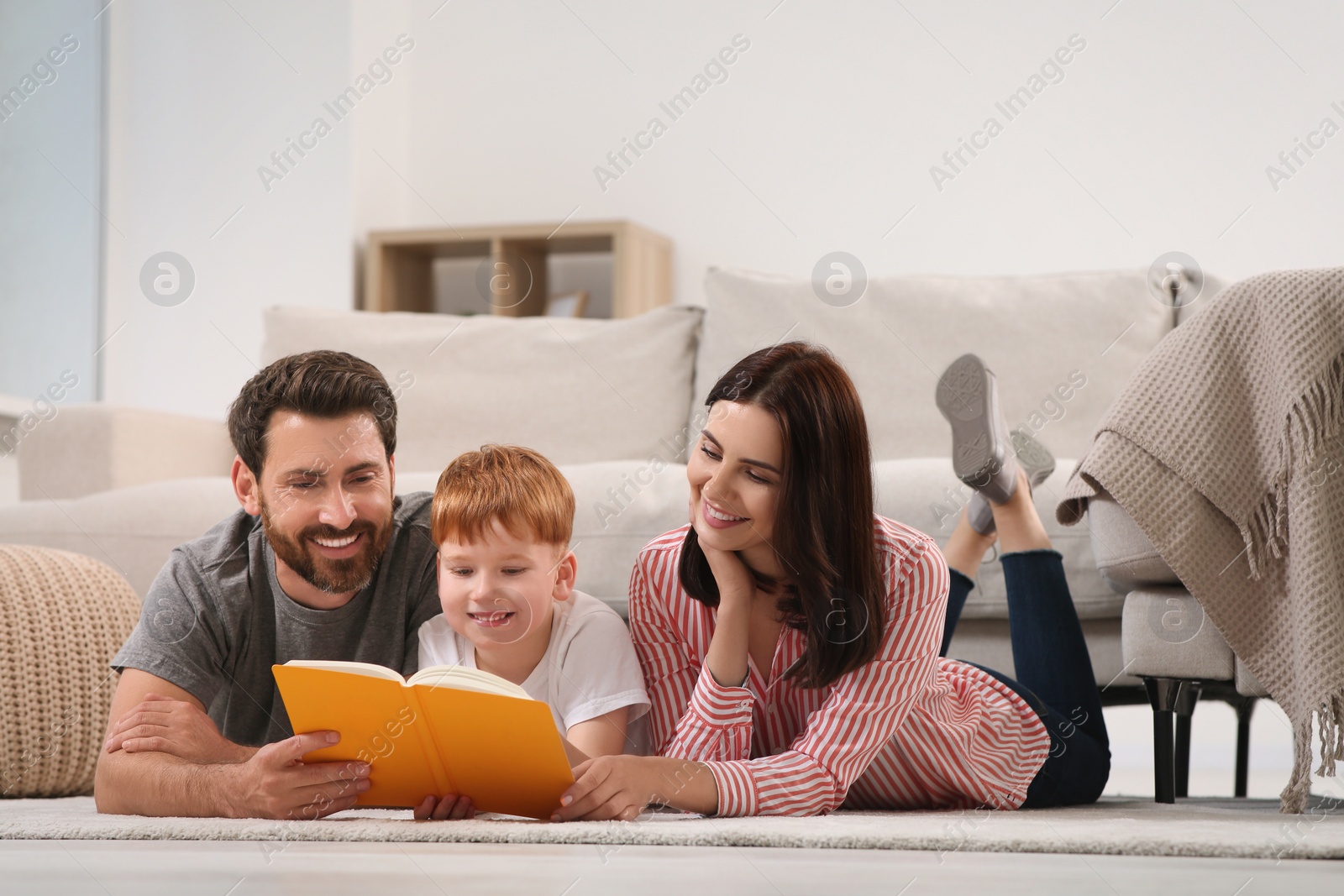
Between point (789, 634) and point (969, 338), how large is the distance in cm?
132

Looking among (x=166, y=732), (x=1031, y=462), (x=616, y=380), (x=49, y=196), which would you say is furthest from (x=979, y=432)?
(x=49, y=196)

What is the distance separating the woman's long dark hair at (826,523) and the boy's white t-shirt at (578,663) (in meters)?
0.19

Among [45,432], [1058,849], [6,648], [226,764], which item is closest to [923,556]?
[1058,849]

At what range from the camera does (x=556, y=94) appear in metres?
3.72

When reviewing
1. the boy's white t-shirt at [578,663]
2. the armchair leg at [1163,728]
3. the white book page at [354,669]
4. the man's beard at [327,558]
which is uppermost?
the man's beard at [327,558]

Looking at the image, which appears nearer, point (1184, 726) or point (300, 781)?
point (300, 781)

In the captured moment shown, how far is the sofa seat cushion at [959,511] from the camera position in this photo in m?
1.74

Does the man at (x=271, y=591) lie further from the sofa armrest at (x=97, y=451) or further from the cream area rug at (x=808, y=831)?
the sofa armrest at (x=97, y=451)

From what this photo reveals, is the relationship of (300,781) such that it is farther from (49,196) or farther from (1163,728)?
(49,196)

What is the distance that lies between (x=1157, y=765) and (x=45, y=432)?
2.06 meters

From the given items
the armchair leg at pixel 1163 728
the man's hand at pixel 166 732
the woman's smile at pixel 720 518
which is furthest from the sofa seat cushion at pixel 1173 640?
the man's hand at pixel 166 732

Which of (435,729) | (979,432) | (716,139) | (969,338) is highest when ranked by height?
(716,139)

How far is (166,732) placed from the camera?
47.1 inches

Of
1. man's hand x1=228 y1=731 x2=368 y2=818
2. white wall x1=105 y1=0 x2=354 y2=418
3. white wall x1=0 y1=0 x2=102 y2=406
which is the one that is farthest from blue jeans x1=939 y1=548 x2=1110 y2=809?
white wall x1=0 y1=0 x2=102 y2=406
